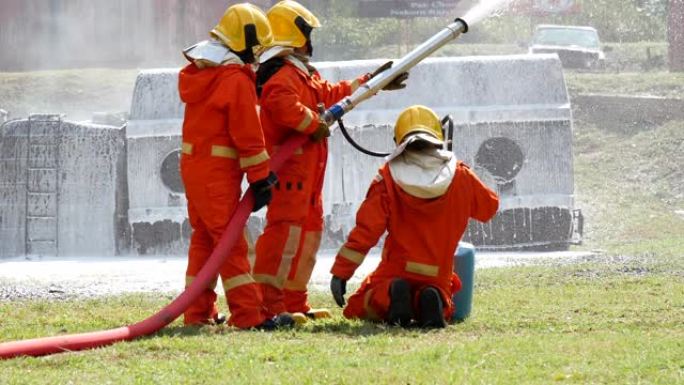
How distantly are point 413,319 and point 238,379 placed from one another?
214cm

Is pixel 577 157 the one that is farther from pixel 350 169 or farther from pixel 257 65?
pixel 257 65

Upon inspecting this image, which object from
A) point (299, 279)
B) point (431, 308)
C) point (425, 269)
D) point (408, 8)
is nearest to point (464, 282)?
point (425, 269)

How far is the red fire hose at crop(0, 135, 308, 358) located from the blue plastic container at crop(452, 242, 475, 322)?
115cm

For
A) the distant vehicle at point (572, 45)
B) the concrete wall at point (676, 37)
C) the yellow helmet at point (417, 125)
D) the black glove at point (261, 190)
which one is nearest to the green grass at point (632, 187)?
the yellow helmet at point (417, 125)

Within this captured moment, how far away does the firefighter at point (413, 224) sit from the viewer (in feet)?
26.2

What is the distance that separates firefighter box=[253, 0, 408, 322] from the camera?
8.36 m

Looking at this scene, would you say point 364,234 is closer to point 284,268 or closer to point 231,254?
point 284,268

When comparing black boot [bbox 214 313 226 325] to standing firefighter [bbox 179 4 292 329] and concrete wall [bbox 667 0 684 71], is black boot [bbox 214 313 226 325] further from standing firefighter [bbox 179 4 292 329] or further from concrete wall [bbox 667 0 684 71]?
concrete wall [bbox 667 0 684 71]

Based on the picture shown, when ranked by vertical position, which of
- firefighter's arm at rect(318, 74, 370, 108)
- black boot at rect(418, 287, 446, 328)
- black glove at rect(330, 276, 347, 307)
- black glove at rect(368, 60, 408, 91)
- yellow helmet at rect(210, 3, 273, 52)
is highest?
yellow helmet at rect(210, 3, 273, 52)

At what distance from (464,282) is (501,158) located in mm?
5738

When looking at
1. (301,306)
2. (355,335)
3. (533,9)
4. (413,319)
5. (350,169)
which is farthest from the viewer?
(533,9)

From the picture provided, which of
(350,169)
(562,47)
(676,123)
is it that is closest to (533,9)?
(562,47)

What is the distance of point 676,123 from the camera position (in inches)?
856

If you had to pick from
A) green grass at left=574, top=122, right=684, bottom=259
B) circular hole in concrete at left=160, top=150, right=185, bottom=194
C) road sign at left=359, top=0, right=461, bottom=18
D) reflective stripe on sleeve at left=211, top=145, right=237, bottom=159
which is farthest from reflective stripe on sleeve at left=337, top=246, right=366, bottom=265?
road sign at left=359, top=0, right=461, bottom=18
